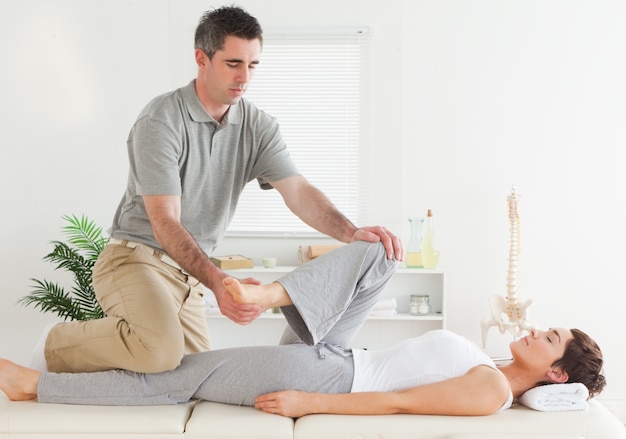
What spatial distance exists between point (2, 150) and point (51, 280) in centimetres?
77

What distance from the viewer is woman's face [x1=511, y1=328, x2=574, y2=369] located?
252cm

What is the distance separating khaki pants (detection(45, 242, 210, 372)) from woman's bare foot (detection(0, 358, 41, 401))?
0.15 meters

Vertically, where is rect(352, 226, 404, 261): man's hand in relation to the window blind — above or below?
below

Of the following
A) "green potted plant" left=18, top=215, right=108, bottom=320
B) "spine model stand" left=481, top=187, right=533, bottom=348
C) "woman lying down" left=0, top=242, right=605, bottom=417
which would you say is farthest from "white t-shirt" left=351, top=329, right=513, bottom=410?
"green potted plant" left=18, top=215, right=108, bottom=320

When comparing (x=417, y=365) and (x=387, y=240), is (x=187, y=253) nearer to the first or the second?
(x=387, y=240)

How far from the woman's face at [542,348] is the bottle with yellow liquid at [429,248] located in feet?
5.74

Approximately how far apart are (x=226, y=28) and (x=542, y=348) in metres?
1.41

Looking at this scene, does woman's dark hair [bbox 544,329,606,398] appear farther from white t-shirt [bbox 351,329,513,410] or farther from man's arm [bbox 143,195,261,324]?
man's arm [bbox 143,195,261,324]

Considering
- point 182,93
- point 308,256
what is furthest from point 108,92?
point 182,93

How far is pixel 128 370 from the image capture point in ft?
8.10

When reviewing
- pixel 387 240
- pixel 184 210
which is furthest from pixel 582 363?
pixel 184 210

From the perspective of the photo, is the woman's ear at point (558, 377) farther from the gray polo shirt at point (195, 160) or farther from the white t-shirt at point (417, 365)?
the gray polo shirt at point (195, 160)

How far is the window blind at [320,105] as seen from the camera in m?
4.46

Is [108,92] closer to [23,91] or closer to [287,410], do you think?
[23,91]
